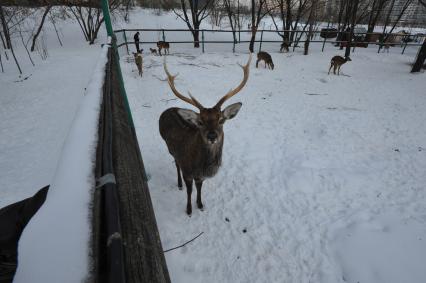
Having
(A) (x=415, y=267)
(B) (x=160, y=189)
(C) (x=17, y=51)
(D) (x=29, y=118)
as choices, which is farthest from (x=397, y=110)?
(C) (x=17, y=51)

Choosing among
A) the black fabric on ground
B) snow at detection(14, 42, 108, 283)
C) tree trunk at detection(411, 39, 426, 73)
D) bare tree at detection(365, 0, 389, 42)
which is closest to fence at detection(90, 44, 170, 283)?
snow at detection(14, 42, 108, 283)


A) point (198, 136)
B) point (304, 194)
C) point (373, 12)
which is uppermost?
point (373, 12)

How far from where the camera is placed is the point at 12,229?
4.39 ft

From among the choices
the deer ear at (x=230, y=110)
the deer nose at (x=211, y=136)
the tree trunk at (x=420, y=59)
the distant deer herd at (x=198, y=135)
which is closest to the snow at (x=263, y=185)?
the distant deer herd at (x=198, y=135)

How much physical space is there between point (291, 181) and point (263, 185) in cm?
54

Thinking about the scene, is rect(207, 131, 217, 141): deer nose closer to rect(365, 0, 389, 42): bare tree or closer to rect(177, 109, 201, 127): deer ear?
rect(177, 109, 201, 127): deer ear

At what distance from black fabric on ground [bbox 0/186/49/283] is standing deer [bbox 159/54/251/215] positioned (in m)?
1.90

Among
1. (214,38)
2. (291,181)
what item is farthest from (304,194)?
(214,38)

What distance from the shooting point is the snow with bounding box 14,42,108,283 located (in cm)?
80

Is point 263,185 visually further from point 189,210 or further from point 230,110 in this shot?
point 230,110

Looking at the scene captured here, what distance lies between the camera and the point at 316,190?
4.30 metres

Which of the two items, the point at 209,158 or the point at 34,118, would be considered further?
the point at 34,118

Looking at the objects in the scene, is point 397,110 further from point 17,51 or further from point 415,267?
point 17,51

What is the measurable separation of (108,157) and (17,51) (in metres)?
21.3
